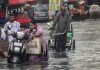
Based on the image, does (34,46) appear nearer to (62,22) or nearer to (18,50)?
(18,50)

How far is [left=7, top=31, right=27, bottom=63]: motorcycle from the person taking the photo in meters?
16.2

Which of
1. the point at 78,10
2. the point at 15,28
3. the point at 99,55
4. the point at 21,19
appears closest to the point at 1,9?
the point at 21,19

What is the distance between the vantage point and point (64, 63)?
1641 cm

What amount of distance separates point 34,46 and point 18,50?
0.60 metres

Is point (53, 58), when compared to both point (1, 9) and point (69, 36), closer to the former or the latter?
point (69, 36)

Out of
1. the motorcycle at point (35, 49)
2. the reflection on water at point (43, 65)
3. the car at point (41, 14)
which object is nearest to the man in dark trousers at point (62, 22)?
the reflection on water at point (43, 65)

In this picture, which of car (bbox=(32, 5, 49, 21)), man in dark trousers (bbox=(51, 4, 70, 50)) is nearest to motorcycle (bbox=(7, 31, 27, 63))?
man in dark trousers (bbox=(51, 4, 70, 50))

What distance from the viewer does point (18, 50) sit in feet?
53.5

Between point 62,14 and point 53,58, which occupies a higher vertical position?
point 62,14

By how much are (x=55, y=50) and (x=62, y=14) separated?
1495 mm

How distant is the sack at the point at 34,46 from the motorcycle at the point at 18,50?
29 centimetres

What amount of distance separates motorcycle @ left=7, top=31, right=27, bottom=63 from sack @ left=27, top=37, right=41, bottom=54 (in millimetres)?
291

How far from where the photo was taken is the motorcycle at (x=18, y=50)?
1625 centimetres

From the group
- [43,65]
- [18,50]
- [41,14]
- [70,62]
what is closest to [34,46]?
[18,50]
